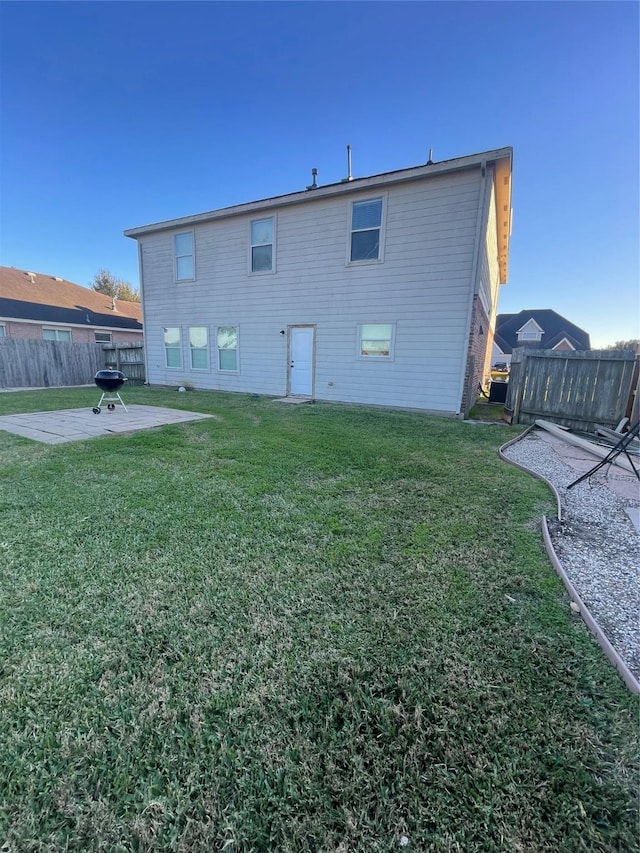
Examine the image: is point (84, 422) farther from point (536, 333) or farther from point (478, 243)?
point (536, 333)

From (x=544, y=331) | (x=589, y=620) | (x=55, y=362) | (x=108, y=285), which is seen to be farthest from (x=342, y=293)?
(x=108, y=285)

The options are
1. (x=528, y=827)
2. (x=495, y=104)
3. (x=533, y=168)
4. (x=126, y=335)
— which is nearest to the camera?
(x=528, y=827)

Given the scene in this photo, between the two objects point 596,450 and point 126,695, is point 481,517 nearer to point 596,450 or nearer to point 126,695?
point 126,695

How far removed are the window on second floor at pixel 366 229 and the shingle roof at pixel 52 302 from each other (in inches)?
514

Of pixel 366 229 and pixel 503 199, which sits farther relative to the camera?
pixel 503 199

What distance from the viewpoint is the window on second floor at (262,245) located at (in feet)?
33.0

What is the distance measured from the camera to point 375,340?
9.03 metres

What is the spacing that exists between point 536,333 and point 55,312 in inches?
1406

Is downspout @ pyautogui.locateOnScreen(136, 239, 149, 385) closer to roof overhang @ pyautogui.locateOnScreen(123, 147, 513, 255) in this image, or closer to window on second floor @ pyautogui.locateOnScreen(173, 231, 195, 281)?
roof overhang @ pyautogui.locateOnScreen(123, 147, 513, 255)

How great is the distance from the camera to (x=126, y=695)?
4.65 ft

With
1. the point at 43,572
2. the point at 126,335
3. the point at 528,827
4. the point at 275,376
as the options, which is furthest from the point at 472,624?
the point at 126,335

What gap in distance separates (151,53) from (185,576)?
1173 cm

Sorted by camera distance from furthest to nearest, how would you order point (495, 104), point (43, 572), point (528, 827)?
point (495, 104) < point (43, 572) < point (528, 827)

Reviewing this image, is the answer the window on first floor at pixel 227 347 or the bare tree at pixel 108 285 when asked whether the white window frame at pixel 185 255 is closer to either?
the window on first floor at pixel 227 347
